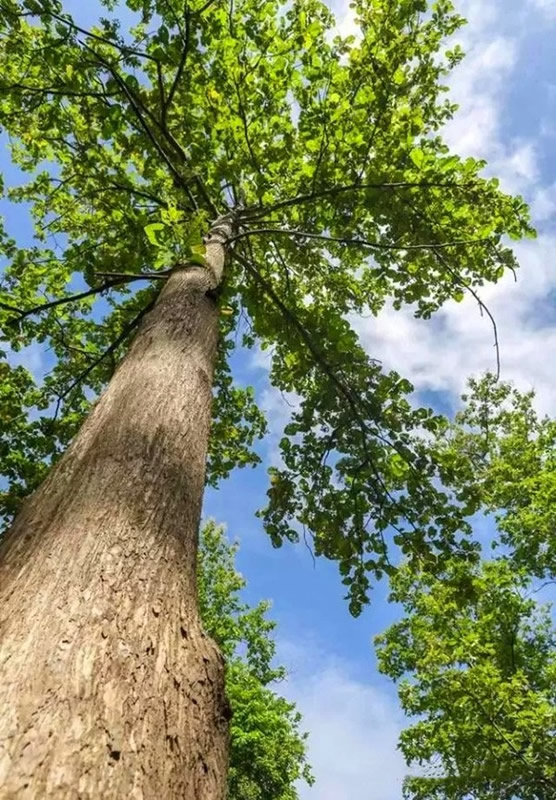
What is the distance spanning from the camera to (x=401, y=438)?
561cm

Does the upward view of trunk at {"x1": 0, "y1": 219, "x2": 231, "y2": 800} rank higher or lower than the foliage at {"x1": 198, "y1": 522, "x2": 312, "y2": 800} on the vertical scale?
lower

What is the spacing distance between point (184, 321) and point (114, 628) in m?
2.27

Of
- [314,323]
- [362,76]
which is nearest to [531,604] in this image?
[314,323]

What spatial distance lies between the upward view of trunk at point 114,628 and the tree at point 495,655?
29.0 ft

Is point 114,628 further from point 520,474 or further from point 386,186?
point 520,474

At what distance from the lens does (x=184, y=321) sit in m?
3.47

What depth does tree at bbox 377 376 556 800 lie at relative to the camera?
1037 centimetres

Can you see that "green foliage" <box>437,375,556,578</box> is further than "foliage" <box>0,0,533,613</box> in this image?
Yes

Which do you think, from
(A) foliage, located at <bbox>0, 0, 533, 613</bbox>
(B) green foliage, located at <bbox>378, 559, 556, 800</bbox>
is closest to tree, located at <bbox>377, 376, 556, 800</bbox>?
(B) green foliage, located at <bbox>378, 559, 556, 800</bbox>

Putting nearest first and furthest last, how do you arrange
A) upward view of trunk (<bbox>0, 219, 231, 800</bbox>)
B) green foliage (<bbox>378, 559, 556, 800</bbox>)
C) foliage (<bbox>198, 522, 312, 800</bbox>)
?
upward view of trunk (<bbox>0, 219, 231, 800</bbox>) < green foliage (<bbox>378, 559, 556, 800</bbox>) < foliage (<bbox>198, 522, 312, 800</bbox>)

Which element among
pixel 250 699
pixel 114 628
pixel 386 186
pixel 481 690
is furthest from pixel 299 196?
pixel 250 699

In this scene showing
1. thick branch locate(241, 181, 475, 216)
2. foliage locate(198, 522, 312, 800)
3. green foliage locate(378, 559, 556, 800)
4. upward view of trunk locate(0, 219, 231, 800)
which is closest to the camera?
upward view of trunk locate(0, 219, 231, 800)

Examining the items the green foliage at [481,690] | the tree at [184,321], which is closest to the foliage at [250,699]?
the green foliage at [481,690]

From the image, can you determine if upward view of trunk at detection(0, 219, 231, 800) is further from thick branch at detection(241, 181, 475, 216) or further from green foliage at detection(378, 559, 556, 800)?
green foliage at detection(378, 559, 556, 800)
